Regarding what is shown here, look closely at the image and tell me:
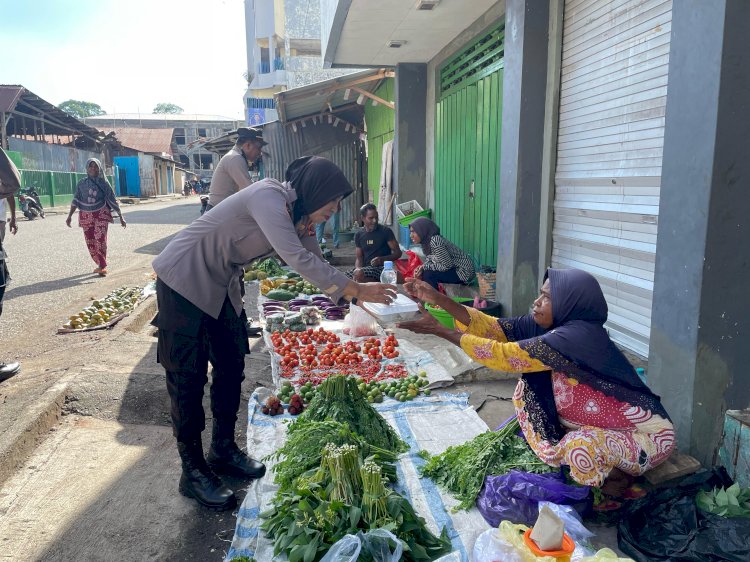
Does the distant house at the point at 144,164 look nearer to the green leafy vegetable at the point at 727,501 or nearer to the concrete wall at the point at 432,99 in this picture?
the concrete wall at the point at 432,99

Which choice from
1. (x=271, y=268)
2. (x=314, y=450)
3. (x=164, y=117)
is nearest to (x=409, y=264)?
(x=271, y=268)

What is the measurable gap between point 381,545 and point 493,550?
→ 17.5 inches

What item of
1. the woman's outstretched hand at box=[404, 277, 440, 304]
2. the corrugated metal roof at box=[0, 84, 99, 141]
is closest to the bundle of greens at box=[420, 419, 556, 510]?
the woman's outstretched hand at box=[404, 277, 440, 304]

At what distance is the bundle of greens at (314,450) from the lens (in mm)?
2789

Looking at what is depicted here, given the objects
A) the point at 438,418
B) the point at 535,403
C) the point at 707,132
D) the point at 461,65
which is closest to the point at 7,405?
the point at 438,418

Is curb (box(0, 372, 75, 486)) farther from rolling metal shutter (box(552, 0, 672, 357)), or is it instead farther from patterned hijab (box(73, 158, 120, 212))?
patterned hijab (box(73, 158, 120, 212))

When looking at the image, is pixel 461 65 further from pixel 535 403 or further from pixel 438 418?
pixel 535 403

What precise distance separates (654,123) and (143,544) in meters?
4.00

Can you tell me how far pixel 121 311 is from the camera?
7.20 metres

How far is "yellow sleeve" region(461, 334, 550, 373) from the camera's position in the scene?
107 inches

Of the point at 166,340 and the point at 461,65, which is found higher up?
the point at 461,65


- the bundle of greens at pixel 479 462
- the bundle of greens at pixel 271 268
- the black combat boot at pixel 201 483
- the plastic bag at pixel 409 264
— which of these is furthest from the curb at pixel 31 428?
the bundle of greens at pixel 271 268

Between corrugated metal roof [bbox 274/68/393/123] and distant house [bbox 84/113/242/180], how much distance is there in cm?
3733

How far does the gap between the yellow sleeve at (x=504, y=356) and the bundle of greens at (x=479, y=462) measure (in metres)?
0.50
